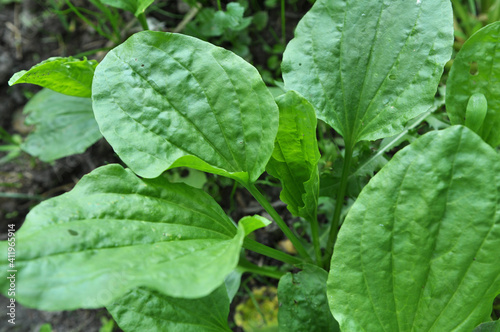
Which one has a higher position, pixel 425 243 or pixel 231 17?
pixel 231 17

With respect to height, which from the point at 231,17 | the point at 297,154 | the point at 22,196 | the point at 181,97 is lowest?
the point at 22,196

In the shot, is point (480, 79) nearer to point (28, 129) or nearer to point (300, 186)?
point (300, 186)

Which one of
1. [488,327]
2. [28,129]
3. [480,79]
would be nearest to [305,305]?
[488,327]

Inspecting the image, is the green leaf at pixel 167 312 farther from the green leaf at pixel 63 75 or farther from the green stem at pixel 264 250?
the green leaf at pixel 63 75

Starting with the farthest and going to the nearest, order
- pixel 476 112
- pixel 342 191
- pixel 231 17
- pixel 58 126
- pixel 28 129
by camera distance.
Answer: pixel 28 129 → pixel 58 126 → pixel 231 17 → pixel 342 191 → pixel 476 112

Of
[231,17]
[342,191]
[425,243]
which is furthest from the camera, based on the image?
[231,17]

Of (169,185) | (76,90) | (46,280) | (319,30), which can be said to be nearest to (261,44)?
(319,30)

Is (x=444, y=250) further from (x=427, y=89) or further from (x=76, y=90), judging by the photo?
(x=76, y=90)

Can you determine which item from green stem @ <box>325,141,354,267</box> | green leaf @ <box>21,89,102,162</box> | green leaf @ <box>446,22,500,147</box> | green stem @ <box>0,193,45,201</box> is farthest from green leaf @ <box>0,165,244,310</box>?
green stem @ <box>0,193,45,201</box>
